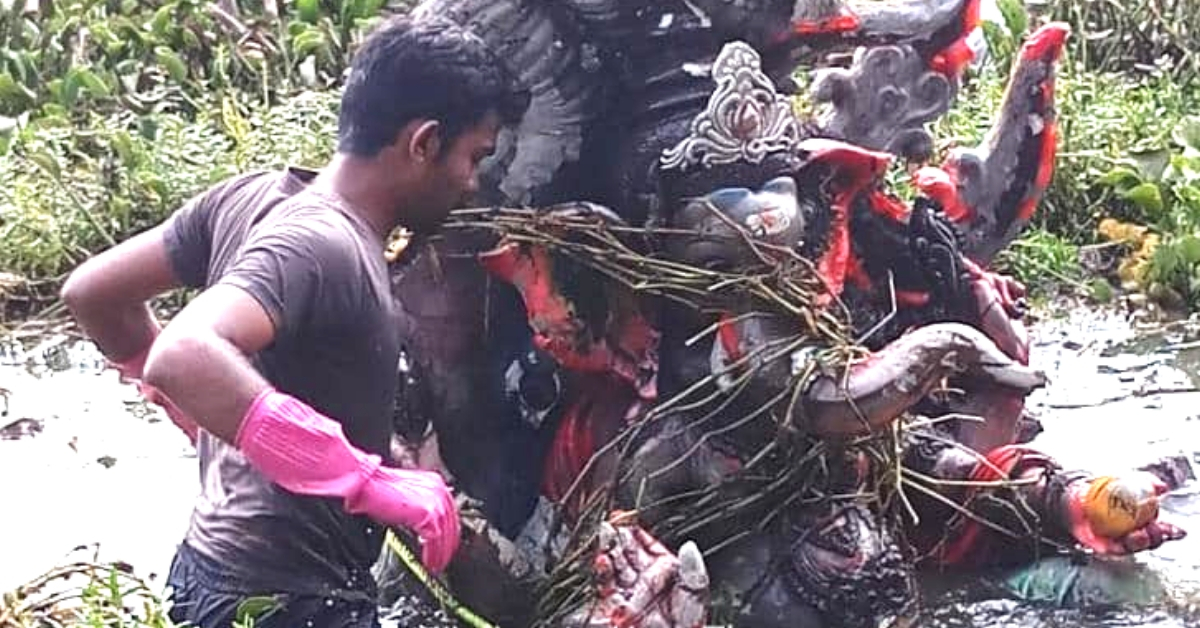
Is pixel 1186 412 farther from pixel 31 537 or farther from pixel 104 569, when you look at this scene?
pixel 104 569

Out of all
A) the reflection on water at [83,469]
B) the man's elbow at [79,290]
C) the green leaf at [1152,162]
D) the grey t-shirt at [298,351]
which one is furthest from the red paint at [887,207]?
the green leaf at [1152,162]

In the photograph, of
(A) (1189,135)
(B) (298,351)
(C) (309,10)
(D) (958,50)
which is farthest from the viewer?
(C) (309,10)

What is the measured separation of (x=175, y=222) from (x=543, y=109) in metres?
0.78

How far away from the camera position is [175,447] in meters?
6.28

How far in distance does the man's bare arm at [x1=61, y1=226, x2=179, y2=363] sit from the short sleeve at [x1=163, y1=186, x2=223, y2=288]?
2 cm

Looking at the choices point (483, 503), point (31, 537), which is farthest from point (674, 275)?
point (31, 537)

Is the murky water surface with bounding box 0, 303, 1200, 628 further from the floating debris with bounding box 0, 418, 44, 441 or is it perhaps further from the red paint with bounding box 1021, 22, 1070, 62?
the red paint with bounding box 1021, 22, 1070, 62

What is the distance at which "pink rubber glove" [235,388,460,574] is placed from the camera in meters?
3.22

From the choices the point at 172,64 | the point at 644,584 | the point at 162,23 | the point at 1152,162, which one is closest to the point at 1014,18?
the point at 1152,162

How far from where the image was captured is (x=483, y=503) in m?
4.53

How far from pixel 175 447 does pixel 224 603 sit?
2.76 meters

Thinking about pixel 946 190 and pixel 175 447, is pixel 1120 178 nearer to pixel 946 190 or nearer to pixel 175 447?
pixel 946 190

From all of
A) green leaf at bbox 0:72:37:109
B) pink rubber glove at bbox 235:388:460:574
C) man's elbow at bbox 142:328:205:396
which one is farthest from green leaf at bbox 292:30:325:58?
man's elbow at bbox 142:328:205:396

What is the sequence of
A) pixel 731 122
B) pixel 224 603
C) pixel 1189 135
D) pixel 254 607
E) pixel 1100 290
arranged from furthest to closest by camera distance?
pixel 1189 135 < pixel 1100 290 < pixel 731 122 < pixel 224 603 < pixel 254 607
